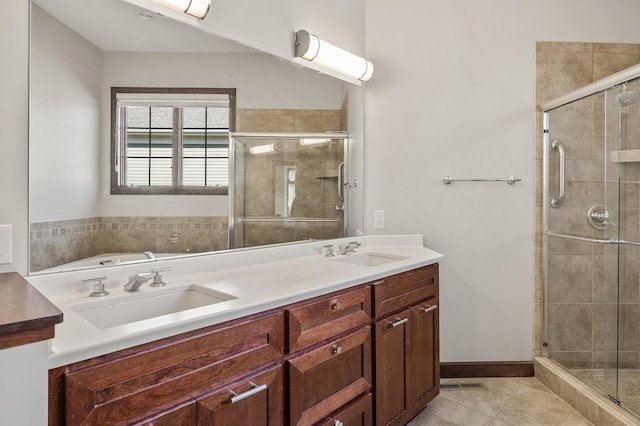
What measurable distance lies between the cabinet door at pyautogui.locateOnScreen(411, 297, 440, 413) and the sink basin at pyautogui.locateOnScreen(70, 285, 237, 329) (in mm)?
1074

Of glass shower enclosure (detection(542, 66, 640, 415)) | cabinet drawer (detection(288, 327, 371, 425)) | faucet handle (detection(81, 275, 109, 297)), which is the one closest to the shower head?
glass shower enclosure (detection(542, 66, 640, 415))

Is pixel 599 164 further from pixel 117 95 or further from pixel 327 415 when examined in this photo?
pixel 117 95

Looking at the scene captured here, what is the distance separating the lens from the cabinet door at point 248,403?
3.64ft

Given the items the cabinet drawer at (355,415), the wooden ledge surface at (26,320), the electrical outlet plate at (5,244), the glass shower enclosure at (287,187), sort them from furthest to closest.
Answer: the glass shower enclosure at (287,187), the cabinet drawer at (355,415), the electrical outlet plate at (5,244), the wooden ledge surface at (26,320)

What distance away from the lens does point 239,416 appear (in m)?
1.18

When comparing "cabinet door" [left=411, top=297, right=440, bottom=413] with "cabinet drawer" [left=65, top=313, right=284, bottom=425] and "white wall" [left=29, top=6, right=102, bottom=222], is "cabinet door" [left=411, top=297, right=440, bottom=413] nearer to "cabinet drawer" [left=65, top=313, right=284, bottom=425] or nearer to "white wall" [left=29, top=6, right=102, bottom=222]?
"cabinet drawer" [left=65, top=313, right=284, bottom=425]

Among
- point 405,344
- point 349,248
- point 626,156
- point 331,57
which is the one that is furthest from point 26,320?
point 626,156

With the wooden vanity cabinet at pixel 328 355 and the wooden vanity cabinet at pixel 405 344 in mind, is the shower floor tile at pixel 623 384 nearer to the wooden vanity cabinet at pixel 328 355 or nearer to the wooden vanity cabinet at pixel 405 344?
the wooden vanity cabinet at pixel 405 344

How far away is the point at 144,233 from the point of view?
1.63 metres

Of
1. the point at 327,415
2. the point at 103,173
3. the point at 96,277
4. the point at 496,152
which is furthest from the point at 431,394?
the point at 103,173

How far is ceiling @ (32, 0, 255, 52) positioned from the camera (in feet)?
4.61

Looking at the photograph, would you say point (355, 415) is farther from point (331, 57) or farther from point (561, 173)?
point (561, 173)

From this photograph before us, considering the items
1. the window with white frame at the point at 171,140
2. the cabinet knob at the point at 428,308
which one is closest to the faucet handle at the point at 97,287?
the window with white frame at the point at 171,140

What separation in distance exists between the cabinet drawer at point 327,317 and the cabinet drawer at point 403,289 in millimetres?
76
